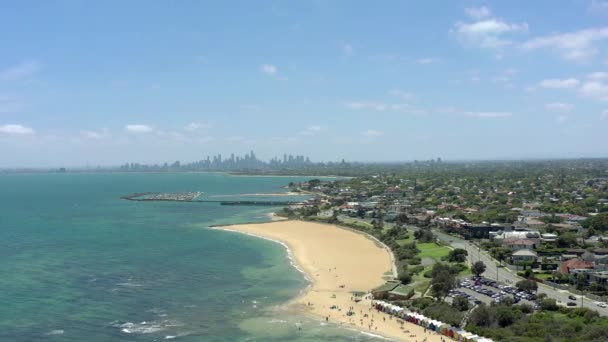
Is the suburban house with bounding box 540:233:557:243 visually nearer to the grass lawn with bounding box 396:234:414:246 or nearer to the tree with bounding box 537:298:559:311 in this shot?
the grass lawn with bounding box 396:234:414:246

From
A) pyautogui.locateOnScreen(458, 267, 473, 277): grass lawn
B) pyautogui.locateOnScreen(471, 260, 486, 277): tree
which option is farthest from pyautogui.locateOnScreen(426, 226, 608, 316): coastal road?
pyautogui.locateOnScreen(458, 267, 473, 277): grass lawn

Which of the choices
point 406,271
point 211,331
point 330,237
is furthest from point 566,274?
point 330,237

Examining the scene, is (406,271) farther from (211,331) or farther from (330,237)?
(330,237)

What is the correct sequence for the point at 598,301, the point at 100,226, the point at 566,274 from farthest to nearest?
the point at 100,226
the point at 566,274
the point at 598,301

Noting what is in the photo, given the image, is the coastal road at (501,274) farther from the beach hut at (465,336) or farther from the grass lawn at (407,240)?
the beach hut at (465,336)

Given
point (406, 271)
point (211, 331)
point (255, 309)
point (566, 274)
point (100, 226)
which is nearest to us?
point (211, 331)

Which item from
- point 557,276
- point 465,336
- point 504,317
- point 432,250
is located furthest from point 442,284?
point 432,250

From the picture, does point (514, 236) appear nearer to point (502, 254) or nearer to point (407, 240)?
point (502, 254)
